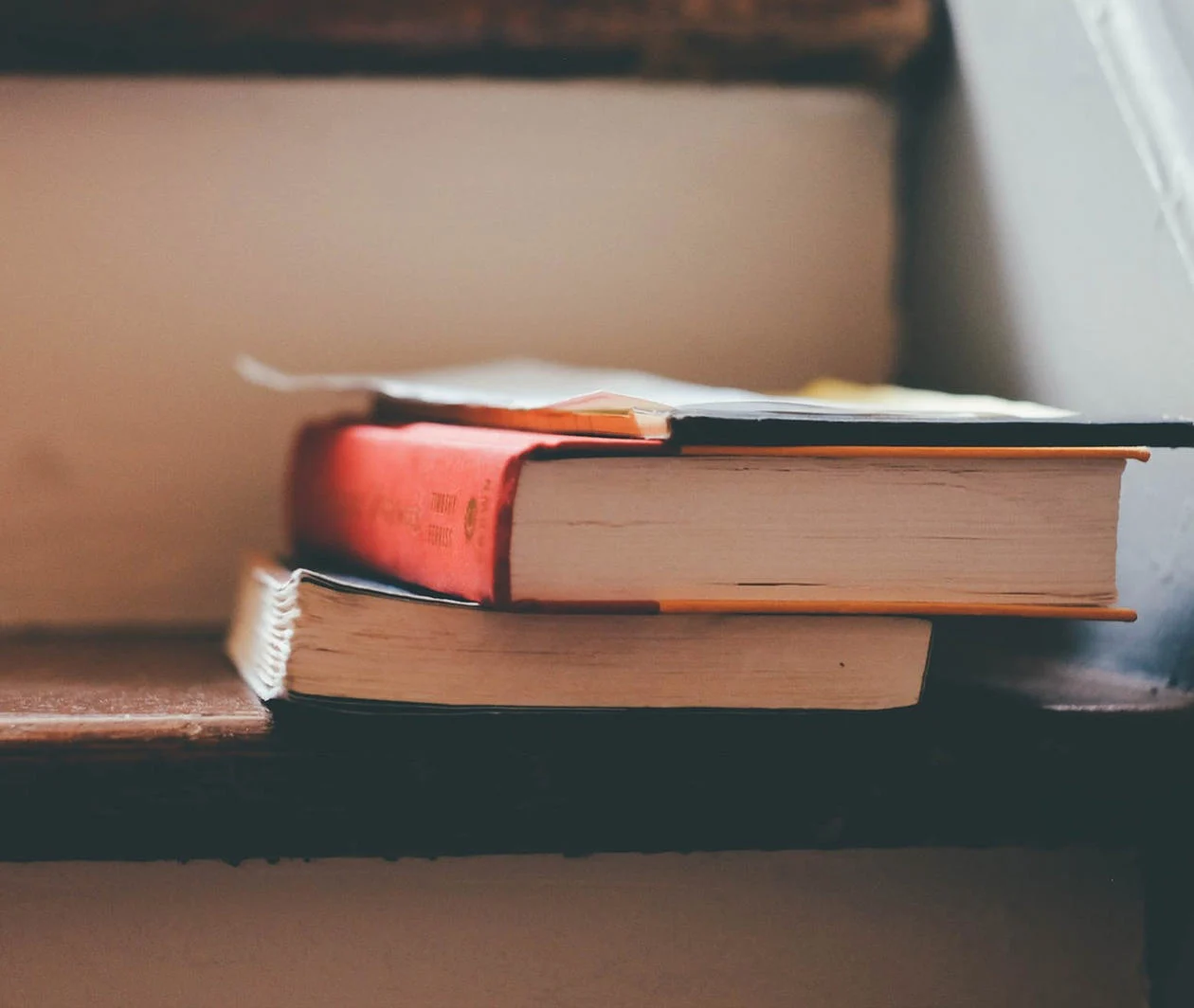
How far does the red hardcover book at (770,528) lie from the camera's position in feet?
1.32

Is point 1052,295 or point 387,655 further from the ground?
point 1052,295

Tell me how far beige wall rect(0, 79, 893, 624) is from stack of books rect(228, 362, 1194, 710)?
0.28 m

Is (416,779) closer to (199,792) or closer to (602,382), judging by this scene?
(199,792)

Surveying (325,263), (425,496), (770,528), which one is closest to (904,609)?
(770,528)

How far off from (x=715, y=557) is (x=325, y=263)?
0.38 meters

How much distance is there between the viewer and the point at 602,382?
1.80 ft

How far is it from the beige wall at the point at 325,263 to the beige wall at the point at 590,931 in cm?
22

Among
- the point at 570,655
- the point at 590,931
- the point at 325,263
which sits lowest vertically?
the point at 590,931

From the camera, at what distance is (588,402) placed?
1.39 ft

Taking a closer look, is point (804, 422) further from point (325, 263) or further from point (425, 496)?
point (325, 263)

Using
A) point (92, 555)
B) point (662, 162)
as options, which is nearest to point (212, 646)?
point (92, 555)

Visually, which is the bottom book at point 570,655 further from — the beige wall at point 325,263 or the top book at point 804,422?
the beige wall at point 325,263

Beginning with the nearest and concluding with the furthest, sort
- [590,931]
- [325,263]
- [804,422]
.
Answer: [804,422]
[590,931]
[325,263]

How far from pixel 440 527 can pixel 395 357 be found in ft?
1.00
